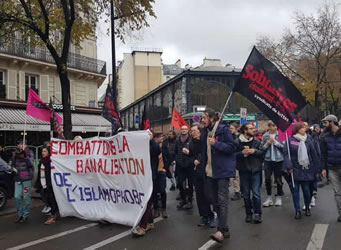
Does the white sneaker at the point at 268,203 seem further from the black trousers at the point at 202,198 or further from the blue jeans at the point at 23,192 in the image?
the blue jeans at the point at 23,192

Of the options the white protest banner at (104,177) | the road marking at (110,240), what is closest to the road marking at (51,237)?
the white protest banner at (104,177)

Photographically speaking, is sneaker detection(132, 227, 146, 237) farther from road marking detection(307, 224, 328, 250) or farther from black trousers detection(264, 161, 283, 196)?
black trousers detection(264, 161, 283, 196)

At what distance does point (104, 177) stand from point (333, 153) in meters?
4.12

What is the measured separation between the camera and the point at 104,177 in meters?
7.07

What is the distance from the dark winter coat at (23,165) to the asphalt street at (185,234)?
0.91m

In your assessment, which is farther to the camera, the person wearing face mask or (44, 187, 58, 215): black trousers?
(44, 187, 58, 215): black trousers

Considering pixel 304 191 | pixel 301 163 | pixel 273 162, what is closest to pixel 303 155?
pixel 301 163

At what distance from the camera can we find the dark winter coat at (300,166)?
23.2 ft

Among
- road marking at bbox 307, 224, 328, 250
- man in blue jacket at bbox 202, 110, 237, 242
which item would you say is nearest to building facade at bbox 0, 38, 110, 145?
man in blue jacket at bbox 202, 110, 237, 242

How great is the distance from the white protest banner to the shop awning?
24.0 feet

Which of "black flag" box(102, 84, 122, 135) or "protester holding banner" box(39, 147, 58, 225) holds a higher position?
"black flag" box(102, 84, 122, 135)

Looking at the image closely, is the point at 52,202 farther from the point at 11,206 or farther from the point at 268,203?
the point at 268,203

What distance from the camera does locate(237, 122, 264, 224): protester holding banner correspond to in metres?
6.74

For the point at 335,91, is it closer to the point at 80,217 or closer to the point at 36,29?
the point at 36,29
